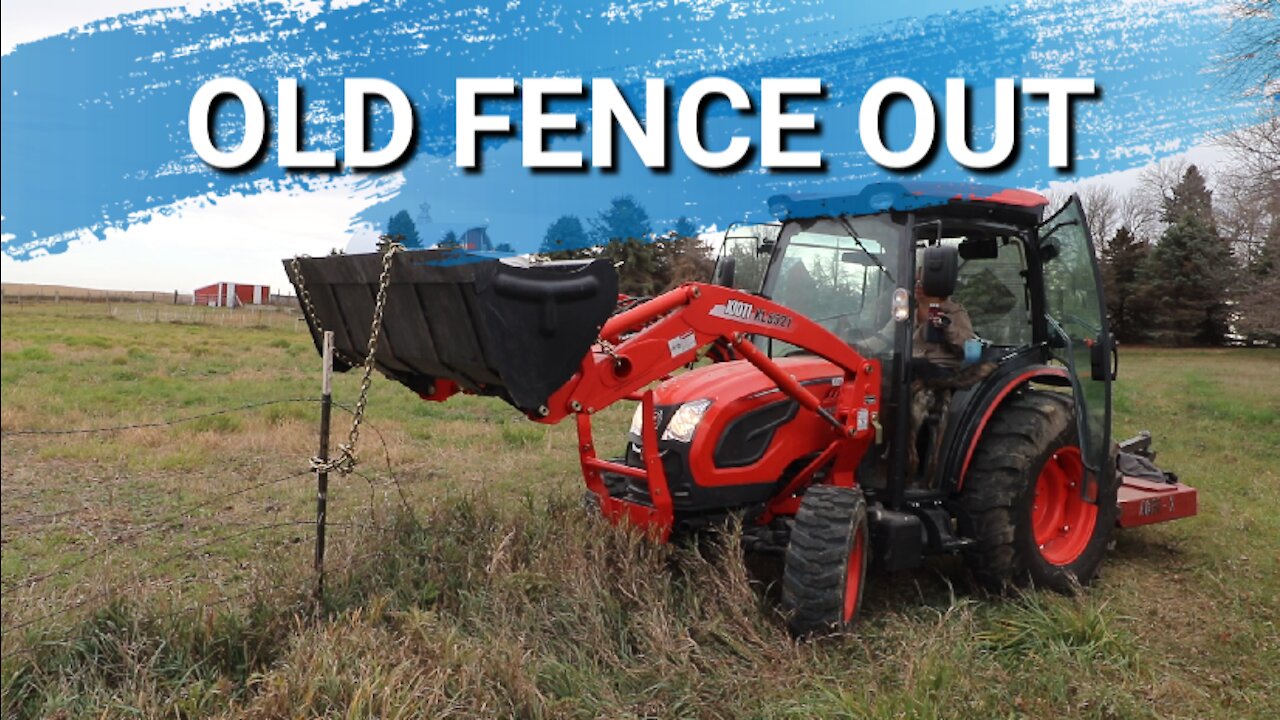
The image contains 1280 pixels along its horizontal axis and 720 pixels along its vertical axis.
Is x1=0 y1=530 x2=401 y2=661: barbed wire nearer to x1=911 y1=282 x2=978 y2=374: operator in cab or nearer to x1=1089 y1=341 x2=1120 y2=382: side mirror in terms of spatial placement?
x1=911 y1=282 x2=978 y2=374: operator in cab

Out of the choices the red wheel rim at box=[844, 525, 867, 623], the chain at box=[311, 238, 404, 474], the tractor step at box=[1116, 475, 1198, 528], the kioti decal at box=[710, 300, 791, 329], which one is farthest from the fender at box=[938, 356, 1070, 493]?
the chain at box=[311, 238, 404, 474]

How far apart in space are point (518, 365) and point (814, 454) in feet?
7.08

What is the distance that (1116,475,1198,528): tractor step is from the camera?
20.4ft

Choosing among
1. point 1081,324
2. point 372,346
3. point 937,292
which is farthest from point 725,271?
point 372,346

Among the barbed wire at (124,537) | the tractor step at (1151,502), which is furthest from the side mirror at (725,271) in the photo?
the tractor step at (1151,502)

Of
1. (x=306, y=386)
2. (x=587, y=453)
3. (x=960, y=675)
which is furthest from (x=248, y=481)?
(x=306, y=386)

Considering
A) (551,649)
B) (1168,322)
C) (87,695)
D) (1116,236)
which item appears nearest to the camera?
(87,695)

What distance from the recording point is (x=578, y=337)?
376 cm

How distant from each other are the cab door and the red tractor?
0.05 feet

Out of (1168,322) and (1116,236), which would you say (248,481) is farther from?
(1116,236)

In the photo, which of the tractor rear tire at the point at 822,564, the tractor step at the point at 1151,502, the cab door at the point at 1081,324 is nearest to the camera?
the tractor rear tire at the point at 822,564

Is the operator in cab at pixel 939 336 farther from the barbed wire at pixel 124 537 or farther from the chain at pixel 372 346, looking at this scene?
the barbed wire at pixel 124 537

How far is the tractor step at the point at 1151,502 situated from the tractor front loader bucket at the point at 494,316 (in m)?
4.20

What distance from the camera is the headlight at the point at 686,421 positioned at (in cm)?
479
